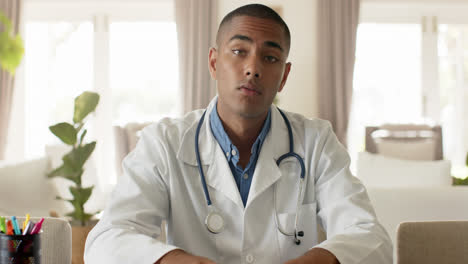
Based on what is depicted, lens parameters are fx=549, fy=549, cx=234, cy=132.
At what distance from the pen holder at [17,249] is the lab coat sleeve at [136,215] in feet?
0.96

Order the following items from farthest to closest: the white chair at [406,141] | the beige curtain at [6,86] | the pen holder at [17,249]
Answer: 1. the beige curtain at [6,86]
2. the white chair at [406,141]
3. the pen holder at [17,249]

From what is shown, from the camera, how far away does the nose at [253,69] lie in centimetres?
138

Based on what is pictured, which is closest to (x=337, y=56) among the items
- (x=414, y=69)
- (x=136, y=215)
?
(x=414, y=69)

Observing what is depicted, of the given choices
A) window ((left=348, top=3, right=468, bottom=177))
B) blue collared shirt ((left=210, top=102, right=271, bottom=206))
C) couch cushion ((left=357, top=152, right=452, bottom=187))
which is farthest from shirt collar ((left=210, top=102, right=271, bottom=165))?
window ((left=348, top=3, right=468, bottom=177))

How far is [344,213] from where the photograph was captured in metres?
1.33

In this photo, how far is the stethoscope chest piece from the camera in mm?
1330

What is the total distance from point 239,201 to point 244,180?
8 centimetres

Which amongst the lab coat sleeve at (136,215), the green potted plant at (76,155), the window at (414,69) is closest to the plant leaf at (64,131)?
the green potted plant at (76,155)

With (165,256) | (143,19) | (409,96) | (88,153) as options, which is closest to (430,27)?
(409,96)

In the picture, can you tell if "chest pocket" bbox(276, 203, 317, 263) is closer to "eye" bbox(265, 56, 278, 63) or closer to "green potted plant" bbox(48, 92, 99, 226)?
"eye" bbox(265, 56, 278, 63)

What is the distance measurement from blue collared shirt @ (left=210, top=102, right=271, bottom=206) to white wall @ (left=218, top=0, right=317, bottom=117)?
5090 mm

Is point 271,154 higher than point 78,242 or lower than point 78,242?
higher

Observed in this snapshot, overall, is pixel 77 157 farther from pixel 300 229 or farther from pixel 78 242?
pixel 300 229

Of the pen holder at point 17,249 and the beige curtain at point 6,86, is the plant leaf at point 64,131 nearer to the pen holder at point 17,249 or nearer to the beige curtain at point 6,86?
the pen holder at point 17,249
